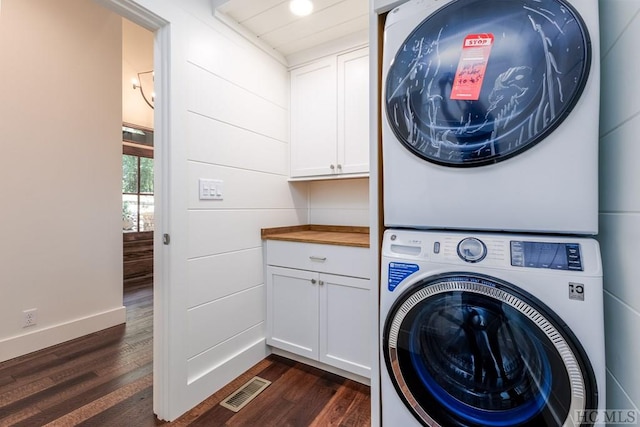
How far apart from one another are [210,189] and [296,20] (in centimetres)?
119

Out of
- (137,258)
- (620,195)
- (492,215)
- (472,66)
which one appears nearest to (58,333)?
(137,258)

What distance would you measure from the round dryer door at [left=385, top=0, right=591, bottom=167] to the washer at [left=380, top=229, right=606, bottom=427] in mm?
291

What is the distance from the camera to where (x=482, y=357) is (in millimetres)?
836

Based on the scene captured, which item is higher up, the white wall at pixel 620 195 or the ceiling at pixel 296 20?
the ceiling at pixel 296 20

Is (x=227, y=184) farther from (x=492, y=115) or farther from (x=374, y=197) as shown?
(x=492, y=115)

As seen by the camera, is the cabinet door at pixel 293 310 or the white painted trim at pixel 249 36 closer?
the white painted trim at pixel 249 36

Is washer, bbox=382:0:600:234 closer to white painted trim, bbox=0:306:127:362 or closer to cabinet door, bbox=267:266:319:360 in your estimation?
cabinet door, bbox=267:266:319:360

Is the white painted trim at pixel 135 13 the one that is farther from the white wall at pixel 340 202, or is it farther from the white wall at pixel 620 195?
the white wall at pixel 620 195

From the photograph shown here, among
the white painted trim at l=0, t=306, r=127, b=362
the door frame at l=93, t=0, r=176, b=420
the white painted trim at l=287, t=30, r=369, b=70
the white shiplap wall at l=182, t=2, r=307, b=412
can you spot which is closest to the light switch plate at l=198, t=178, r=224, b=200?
the white shiplap wall at l=182, t=2, r=307, b=412

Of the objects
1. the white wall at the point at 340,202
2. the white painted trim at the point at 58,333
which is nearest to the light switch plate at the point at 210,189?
the white wall at the point at 340,202

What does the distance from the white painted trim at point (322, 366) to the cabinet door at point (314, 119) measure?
1.30 m

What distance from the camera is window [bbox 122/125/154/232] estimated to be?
4.08 meters

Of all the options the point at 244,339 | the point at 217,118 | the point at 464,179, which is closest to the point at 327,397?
the point at 244,339

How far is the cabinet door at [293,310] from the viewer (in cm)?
185
